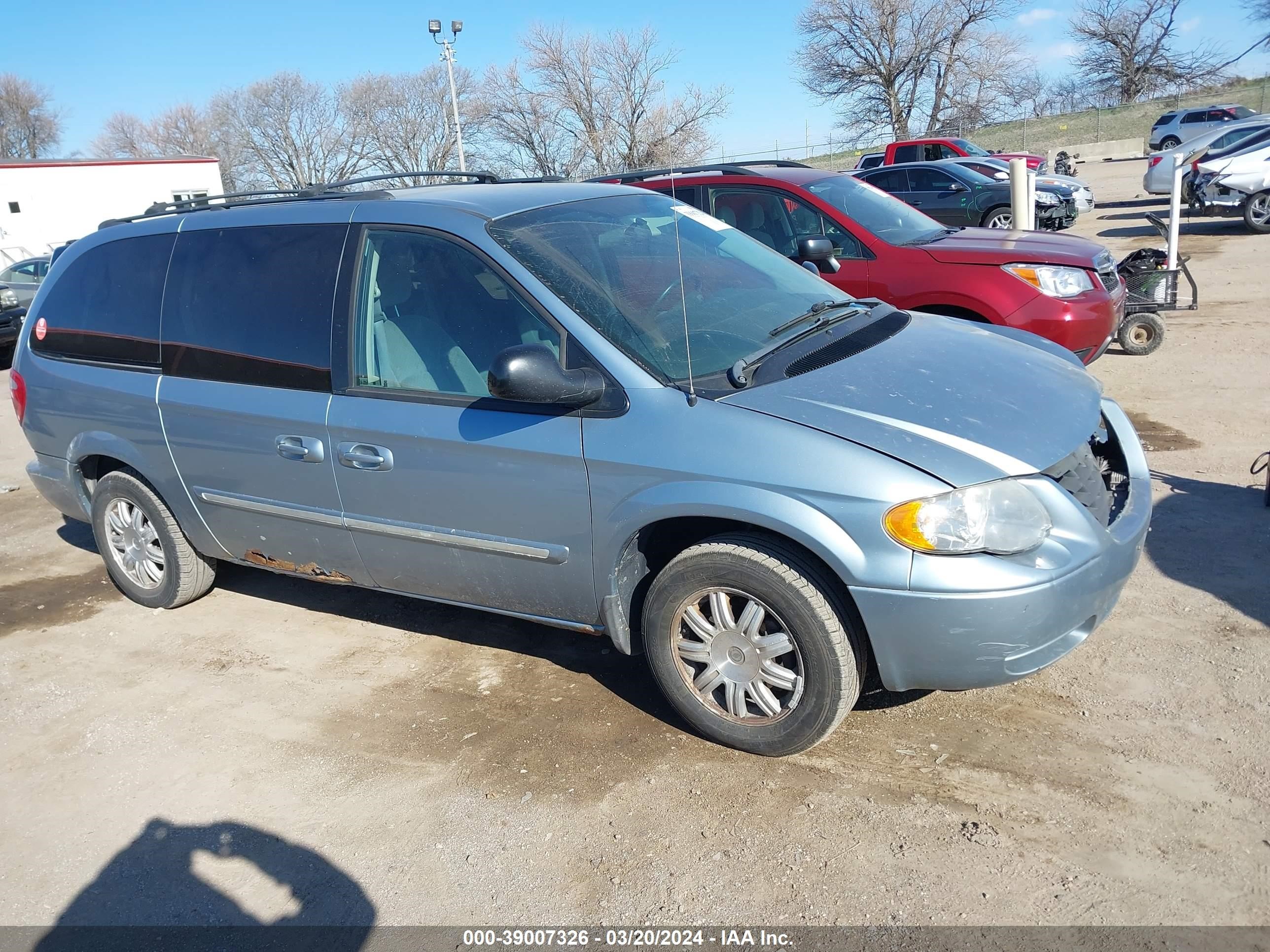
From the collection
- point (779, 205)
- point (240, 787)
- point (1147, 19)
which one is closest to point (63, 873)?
point (240, 787)

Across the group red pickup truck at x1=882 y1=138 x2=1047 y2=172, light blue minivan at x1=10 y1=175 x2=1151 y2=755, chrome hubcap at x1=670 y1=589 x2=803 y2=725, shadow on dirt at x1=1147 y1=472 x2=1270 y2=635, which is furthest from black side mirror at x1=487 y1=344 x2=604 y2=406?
red pickup truck at x1=882 y1=138 x2=1047 y2=172

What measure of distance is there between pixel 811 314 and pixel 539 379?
1.35 meters

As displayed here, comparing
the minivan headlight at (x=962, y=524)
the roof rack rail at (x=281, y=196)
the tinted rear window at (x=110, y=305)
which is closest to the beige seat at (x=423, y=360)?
the roof rack rail at (x=281, y=196)

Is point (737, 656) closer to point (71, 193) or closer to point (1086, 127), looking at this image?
point (71, 193)

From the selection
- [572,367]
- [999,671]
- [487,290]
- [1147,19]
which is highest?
[1147,19]

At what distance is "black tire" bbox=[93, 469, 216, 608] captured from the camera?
16.0 feet

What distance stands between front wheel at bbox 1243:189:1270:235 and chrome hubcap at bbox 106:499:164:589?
18057 millimetres

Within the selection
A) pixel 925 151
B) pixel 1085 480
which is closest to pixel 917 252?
pixel 1085 480

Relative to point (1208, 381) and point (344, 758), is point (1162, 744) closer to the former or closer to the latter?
point (344, 758)

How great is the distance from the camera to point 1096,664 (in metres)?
3.76

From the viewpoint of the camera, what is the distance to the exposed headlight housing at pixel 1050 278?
675 cm

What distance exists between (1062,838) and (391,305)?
9.85ft

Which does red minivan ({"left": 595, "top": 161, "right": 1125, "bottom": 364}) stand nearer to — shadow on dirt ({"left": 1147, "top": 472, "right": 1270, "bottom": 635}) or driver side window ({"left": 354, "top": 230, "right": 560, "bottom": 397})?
shadow on dirt ({"left": 1147, "top": 472, "right": 1270, "bottom": 635})

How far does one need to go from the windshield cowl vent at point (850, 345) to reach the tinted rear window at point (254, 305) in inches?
74.0
